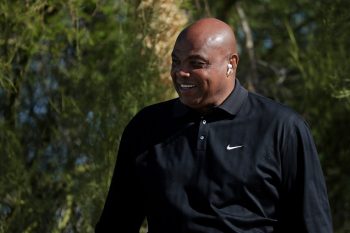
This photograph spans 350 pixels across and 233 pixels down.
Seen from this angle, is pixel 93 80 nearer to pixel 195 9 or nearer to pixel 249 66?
pixel 195 9

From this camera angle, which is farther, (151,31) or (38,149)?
(38,149)

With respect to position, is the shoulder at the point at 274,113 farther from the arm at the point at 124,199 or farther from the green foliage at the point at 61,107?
the green foliage at the point at 61,107

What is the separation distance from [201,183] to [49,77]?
11.6 feet

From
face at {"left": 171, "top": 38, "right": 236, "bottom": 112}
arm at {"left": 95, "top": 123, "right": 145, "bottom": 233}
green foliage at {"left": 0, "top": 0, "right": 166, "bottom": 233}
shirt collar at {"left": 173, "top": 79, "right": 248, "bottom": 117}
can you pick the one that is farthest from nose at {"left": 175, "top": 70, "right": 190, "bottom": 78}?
green foliage at {"left": 0, "top": 0, "right": 166, "bottom": 233}

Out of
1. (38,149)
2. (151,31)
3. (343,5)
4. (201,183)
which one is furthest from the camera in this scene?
(343,5)

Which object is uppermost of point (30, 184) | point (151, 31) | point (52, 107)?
point (151, 31)

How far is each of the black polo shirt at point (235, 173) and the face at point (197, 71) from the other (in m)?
0.07

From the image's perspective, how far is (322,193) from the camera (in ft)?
11.4

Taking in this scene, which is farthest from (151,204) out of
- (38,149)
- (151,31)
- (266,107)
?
(38,149)

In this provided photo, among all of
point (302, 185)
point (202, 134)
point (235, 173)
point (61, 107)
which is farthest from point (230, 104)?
point (61, 107)

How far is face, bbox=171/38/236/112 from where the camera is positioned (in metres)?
3.47

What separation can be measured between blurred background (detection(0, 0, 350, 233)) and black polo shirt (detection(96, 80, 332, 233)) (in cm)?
248

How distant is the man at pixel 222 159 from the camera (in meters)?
3.39

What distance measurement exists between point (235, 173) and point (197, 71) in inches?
13.9
